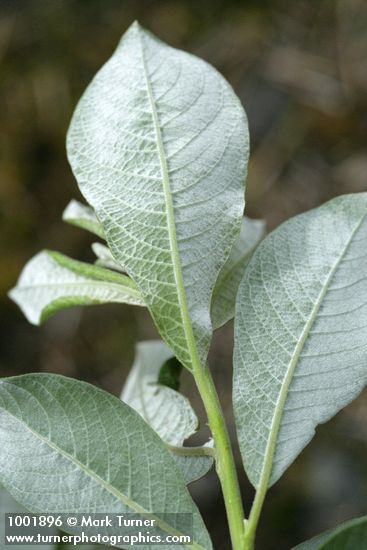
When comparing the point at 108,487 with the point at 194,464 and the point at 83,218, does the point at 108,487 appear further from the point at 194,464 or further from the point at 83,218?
the point at 83,218

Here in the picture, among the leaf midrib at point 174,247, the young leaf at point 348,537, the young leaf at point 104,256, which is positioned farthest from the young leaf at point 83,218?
the young leaf at point 348,537

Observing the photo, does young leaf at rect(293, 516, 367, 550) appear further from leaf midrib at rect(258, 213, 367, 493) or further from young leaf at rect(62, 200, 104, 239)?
young leaf at rect(62, 200, 104, 239)

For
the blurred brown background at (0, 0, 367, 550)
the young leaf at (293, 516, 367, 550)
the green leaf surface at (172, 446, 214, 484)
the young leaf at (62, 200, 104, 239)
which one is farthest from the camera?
the blurred brown background at (0, 0, 367, 550)

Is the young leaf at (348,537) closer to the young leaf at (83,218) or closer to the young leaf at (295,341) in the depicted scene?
the young leaf at (295,341)

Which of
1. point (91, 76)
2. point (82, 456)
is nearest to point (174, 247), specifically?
point (82, 456)

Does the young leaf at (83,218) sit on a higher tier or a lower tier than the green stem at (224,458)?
higher

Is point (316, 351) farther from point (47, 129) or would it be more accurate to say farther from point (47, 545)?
point (47, 129)

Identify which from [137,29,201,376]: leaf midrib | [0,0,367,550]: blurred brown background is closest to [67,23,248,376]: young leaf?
[137,29,201,376]: leaf midrib
